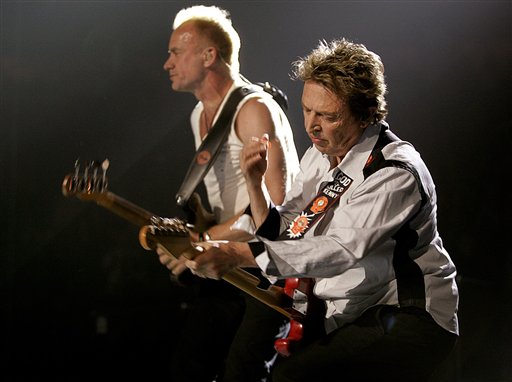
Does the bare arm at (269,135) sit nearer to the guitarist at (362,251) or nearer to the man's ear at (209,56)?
the man's ear at (209,56)

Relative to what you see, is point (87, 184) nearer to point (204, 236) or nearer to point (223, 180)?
point (204, 236)

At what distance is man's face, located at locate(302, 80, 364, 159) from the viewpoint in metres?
2.04

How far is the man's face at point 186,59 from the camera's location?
9.62 feet

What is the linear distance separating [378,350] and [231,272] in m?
0.44

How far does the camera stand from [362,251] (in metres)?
1.85

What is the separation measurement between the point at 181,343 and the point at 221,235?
0.42m

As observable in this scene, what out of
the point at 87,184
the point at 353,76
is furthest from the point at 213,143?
the point at 353,76

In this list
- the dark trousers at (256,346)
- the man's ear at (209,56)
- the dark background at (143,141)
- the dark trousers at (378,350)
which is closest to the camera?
the dark trousers at (378,350)

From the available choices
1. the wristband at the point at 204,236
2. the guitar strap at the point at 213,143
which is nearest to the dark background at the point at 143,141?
the guitar strap at the point at 213,143

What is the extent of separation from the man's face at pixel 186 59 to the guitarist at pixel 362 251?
0.86m

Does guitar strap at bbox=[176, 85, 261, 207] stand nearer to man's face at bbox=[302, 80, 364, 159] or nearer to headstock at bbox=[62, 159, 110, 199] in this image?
headstock at bbox=[62, 159, 110, 199]

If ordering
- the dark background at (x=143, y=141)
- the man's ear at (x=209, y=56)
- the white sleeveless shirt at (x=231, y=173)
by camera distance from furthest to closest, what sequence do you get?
the dark background at (x=143, y=141) < the man's ear at (x=209, y=56) < the white sleeveless shirt at (x=231, y=173)

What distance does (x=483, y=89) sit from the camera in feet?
10.9

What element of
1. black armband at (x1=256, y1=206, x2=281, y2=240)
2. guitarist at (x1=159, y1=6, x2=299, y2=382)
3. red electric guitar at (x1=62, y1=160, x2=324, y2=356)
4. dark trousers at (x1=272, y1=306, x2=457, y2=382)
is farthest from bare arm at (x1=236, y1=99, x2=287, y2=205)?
dark trousers at (x1=272, y1=306, x2=457, y2=382)
